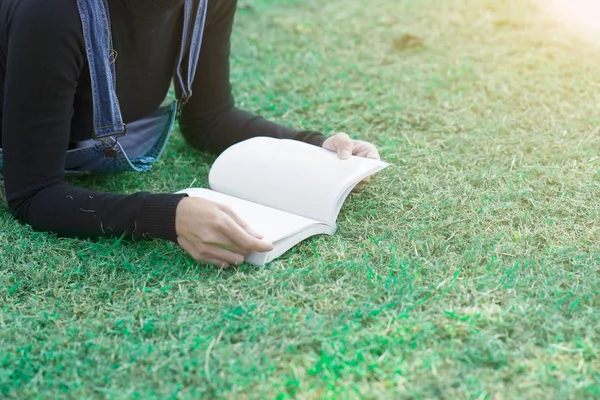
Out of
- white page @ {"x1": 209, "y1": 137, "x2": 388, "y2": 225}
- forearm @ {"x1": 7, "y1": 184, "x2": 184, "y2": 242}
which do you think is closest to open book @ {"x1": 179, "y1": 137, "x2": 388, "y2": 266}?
white page @ {"x1": 209, "y1": 137, "x2": 388, "y2": 225}

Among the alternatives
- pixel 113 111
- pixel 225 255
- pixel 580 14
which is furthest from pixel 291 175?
pixel 580 14

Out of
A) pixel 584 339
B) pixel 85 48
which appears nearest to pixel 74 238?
pixel 85 48

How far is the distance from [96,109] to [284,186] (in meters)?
0.40

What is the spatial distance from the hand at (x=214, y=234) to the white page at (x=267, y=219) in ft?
0.14

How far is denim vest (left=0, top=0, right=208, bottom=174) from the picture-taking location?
144 centimetres

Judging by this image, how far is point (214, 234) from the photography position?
4.35 feet

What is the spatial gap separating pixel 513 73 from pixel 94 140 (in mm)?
1382

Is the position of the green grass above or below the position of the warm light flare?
below

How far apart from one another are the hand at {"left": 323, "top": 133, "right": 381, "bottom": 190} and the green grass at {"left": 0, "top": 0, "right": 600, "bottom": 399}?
84 millimetres

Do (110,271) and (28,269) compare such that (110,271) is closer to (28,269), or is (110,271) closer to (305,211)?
A: (28,269)

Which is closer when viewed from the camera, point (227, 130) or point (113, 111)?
point (113, 111)

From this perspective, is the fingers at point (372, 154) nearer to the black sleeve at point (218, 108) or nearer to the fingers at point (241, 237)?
the black sleeve at point (218, 108)

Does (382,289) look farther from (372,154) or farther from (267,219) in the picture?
(372,154)

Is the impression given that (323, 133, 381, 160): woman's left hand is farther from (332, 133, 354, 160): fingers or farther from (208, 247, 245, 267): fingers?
(208, 247, 245, 267): fingers
